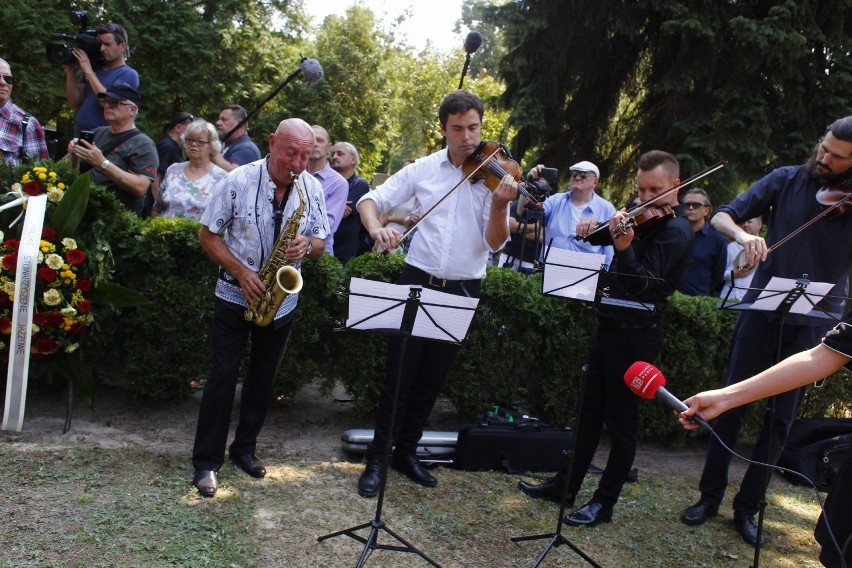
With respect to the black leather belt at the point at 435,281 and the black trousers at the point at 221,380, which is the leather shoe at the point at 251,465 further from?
the black leather belt at the point at 435,281

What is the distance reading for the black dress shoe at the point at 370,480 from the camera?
461cm

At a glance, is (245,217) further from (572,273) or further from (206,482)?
(572,273)

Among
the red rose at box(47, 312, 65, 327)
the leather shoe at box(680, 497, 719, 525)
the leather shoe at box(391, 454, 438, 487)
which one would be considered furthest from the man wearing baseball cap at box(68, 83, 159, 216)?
the leather shoe at box(680, 497, 719, 525)

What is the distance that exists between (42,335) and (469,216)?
2925 mm

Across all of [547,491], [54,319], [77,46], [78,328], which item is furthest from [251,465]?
[77,46]

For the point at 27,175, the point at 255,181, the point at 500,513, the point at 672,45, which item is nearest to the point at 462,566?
the point at 500,513

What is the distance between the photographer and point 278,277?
4215mm

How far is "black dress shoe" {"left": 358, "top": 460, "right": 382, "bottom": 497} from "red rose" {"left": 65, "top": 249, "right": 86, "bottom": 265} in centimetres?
233

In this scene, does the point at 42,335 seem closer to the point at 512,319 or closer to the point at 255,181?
the point at 255,181

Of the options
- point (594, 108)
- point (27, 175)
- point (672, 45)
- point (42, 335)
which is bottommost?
point (42, 335)

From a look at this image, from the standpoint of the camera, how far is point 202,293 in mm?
5418

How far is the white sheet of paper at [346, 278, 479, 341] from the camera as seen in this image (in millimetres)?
3754

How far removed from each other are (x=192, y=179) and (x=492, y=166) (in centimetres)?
299

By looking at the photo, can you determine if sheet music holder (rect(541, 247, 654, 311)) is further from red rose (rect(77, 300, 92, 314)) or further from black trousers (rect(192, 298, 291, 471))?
red rose (rect(77, 300, 92, 314))
